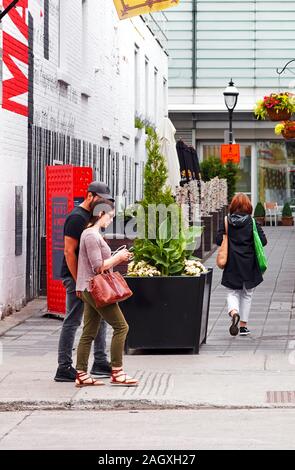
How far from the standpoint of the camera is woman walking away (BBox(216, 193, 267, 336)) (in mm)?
14062

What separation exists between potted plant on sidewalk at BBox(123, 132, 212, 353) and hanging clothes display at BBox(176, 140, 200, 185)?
1712 cm

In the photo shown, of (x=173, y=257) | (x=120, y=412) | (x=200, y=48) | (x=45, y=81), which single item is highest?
(x=200, y=48)

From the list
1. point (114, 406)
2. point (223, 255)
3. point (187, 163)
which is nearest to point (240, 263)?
point (223, 255)

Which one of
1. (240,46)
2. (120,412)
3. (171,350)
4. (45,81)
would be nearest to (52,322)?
(171,350)

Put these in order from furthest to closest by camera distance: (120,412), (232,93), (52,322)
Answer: (232,93) < (52,322) < (120,412)

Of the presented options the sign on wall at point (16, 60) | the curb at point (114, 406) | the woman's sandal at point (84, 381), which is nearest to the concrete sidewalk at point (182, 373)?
the curb at point (114, 406)

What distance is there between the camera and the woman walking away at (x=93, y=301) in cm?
1041

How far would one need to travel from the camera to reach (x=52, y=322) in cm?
1559

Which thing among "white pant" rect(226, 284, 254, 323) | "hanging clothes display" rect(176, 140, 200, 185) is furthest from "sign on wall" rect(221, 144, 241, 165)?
"white pant" rect(226, 284, 254, 323)

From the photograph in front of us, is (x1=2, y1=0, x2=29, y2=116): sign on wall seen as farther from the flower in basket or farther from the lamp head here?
the lamp head

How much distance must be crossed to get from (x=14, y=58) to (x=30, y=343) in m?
4.69

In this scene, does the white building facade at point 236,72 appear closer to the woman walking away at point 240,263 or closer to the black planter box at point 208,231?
the black planter box at point 208,231

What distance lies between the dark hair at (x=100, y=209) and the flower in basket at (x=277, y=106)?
930 centimetres

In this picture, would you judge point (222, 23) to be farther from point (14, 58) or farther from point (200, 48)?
point (14, 58)
